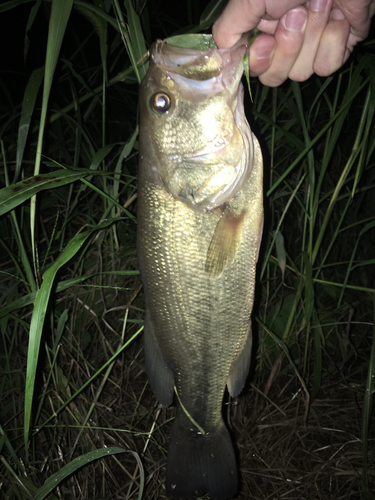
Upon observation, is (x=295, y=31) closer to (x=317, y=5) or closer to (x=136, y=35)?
(x=317, y=5)

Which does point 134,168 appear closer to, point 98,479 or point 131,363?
point 131,363

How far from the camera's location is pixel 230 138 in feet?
4.32

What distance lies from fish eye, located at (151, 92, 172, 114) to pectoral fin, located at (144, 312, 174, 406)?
862mm

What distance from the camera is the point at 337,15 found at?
1.39 m

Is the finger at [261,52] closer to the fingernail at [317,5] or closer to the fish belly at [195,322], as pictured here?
the fingernail at [317,5]

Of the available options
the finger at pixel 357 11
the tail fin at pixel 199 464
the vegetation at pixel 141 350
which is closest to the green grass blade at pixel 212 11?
the vegetation at pixel 141 350

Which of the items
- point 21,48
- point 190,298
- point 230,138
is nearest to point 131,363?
point 190,298

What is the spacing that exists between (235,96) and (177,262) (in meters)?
0.65

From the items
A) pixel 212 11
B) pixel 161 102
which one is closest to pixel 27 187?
pixel 161 102

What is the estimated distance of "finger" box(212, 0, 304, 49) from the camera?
125cm

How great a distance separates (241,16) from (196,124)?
0.40 metres

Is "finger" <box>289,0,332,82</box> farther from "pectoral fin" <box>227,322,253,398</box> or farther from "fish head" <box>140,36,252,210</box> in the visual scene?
"pectoral fin" <box>227,322,253,398</box>

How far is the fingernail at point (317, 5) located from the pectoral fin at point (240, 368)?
1303 millimetres

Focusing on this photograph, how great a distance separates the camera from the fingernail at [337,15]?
1389 mm
